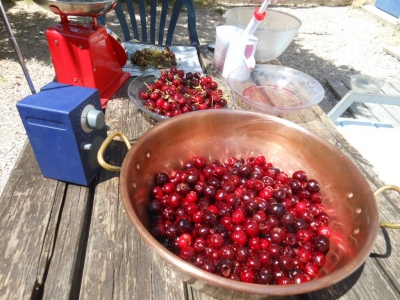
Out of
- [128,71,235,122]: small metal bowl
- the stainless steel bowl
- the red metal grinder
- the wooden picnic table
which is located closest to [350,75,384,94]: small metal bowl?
[128,71,235,122]: small metal bowl

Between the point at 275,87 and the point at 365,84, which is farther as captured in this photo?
the point at 365,84

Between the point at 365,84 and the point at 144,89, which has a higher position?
the point at 144,89

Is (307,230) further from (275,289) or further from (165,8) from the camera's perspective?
(165,8)

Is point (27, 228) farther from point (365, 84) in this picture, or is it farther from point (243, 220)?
point (365, 84)

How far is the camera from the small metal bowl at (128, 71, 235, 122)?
132cm

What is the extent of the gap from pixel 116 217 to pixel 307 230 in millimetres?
606

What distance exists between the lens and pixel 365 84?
301 cm

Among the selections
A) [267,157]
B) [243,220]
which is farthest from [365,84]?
[243,220]

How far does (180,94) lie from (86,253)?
0.80 meters

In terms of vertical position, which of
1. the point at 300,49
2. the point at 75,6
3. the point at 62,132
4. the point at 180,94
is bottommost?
the point at 300,49

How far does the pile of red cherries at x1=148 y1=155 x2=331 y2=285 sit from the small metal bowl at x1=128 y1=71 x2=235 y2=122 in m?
0.33

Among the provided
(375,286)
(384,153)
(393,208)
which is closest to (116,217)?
(375,286)

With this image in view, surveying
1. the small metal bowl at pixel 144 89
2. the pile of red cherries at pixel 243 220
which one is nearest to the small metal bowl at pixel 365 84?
the small metal bowl at pixel 144 89

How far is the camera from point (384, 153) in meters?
2.56
